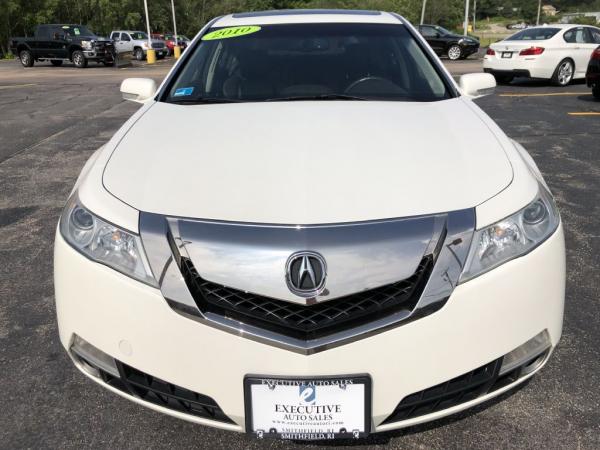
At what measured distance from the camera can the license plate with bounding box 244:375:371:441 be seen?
154 cm

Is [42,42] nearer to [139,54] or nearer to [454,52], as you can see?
[139,54]

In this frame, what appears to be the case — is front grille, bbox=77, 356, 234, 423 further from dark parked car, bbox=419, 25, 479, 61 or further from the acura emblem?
dark parked car, bbox=419, 25, 479, 61

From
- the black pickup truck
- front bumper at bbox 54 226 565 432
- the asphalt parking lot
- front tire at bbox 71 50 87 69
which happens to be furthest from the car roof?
front tire at bbox 71 50 87 69

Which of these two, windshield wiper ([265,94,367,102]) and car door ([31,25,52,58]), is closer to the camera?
windshield wiper ([265,94,367,102])

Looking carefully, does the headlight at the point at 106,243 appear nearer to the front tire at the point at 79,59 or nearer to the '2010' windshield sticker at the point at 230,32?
the '2010' windshield sticker at the point at 230,32

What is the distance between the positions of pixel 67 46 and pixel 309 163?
79.0 feet

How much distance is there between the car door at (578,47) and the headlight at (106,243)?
13.0 m

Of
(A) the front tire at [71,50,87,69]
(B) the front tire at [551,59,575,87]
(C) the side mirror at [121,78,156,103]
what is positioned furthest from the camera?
(A) the front tire at [71,50,87,69]

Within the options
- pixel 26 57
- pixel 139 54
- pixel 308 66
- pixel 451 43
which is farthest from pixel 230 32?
pixel 139 54

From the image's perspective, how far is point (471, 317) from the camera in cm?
157

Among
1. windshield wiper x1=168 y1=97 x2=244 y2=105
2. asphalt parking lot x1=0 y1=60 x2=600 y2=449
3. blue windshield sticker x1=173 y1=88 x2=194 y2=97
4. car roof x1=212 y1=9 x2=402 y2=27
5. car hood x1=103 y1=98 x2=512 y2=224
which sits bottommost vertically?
asphalt parking lot x1=0 y1=60 x2=600 y2=449

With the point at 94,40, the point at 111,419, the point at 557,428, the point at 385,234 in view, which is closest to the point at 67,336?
the point at 111,419

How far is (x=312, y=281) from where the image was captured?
1485 mm

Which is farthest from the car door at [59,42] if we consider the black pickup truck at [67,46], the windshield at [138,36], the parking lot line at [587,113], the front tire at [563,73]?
the parking lot line at [587,113]
